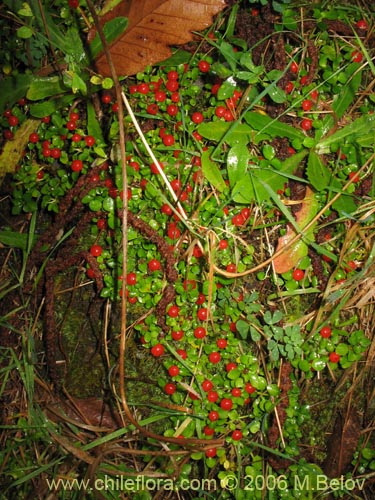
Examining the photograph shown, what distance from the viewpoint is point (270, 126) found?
219cm

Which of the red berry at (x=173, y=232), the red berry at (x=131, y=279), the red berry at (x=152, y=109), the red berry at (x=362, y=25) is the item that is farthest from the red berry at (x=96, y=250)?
the red berry at (x=362, y=25)

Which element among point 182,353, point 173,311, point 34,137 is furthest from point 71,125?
point 182,353

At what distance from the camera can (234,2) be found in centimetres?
229

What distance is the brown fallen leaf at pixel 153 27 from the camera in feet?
7.30

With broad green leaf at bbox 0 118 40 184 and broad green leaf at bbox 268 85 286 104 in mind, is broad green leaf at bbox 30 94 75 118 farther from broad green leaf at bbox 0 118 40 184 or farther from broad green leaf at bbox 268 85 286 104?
broad green leaf at bbox 268 85 286 104

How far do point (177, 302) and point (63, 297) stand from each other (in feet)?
2.24

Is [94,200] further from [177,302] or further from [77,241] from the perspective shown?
[177,302]

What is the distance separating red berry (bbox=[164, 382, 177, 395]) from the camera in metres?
2.17

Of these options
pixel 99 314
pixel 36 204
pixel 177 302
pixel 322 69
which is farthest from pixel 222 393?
pixel 322 69

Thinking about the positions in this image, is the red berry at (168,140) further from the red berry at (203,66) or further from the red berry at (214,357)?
the red berry at (214,357)

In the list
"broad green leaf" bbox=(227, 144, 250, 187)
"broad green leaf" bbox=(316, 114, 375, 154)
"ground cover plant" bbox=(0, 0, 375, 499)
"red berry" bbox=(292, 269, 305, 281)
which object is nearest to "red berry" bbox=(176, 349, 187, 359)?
"ground cover plant" bbox=(0, 0, 375, 499)

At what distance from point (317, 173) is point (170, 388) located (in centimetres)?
133

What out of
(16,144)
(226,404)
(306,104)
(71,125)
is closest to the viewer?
(226,404)

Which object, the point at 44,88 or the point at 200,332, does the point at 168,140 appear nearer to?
the point at 44,88
